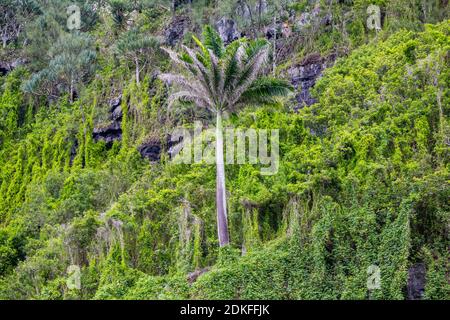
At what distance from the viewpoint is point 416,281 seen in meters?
17.1

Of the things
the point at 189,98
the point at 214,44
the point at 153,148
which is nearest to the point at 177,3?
the point at 153,148

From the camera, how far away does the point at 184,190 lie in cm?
2192

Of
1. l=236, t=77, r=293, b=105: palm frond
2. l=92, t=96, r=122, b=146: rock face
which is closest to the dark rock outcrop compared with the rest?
l=92, t=96, r=122, b=146: rock face

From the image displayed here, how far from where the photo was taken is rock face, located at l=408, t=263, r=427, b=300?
1691 cm

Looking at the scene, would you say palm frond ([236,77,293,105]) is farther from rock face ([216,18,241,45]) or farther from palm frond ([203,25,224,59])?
rock face ([216,18,241,45])

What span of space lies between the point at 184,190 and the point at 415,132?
7980 millimetres

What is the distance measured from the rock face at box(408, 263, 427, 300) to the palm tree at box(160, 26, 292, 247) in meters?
5.42

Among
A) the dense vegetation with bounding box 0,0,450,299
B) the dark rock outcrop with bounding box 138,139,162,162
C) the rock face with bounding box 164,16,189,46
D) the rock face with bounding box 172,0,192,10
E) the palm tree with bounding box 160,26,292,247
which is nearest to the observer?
the dense vegetation with bounding box 0,0,450,299

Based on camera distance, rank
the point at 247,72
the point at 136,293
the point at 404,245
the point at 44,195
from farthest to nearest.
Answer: the point at 44,195 → the point at 247,72 → the point at 136,293 → the point at 404,245

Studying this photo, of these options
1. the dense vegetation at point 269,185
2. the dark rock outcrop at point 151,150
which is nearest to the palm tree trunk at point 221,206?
the dense vegetation at point 269,185

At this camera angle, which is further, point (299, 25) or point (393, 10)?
point (299, 25)

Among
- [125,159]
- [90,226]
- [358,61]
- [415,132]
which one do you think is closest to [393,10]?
[358,61]

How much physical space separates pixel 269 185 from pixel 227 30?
46.6 ft

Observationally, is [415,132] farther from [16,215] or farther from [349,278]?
[16,215]
